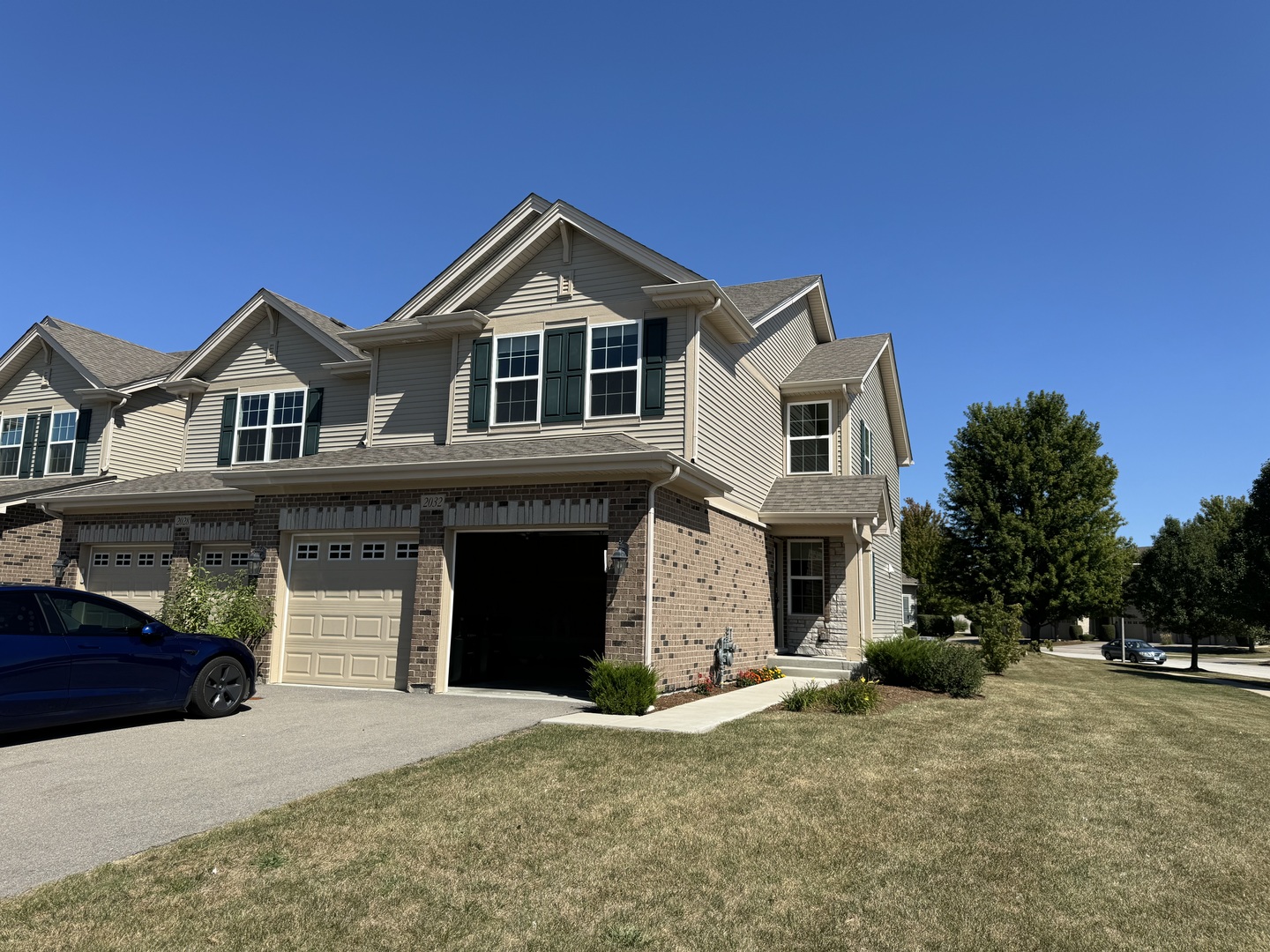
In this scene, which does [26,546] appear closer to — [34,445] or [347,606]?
[34,445]

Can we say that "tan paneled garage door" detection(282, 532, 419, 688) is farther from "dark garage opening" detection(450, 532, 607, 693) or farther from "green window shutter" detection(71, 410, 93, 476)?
"green window shutter" detection(71, 410, 93, 476)

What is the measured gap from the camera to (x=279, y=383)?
1939 centimetres

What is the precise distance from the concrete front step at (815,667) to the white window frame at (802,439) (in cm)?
497

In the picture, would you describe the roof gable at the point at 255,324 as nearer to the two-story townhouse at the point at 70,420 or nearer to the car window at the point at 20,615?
the two-story townhouse at the point at 70,420

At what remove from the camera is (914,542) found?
48719 mm

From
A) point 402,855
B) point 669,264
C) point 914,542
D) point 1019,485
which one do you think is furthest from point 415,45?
point 914,542

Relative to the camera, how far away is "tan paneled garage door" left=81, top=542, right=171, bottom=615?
1836 centimetres

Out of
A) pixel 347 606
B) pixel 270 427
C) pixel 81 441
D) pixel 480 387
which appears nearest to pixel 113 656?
pixel 347 606

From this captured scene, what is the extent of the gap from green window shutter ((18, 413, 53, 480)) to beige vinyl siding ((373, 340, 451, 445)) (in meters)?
11.3

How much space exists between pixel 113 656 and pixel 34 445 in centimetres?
1676

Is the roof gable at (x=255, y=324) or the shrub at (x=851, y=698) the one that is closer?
the shrub at (x=851, y=698)

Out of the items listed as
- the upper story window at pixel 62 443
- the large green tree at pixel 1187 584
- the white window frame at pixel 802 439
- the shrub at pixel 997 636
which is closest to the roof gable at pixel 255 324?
the upper story window at pixel 62 443

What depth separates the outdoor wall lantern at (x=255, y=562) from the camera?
15367 millimetres

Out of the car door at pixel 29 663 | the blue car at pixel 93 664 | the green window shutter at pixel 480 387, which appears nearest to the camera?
the car door at pixel 29 663
